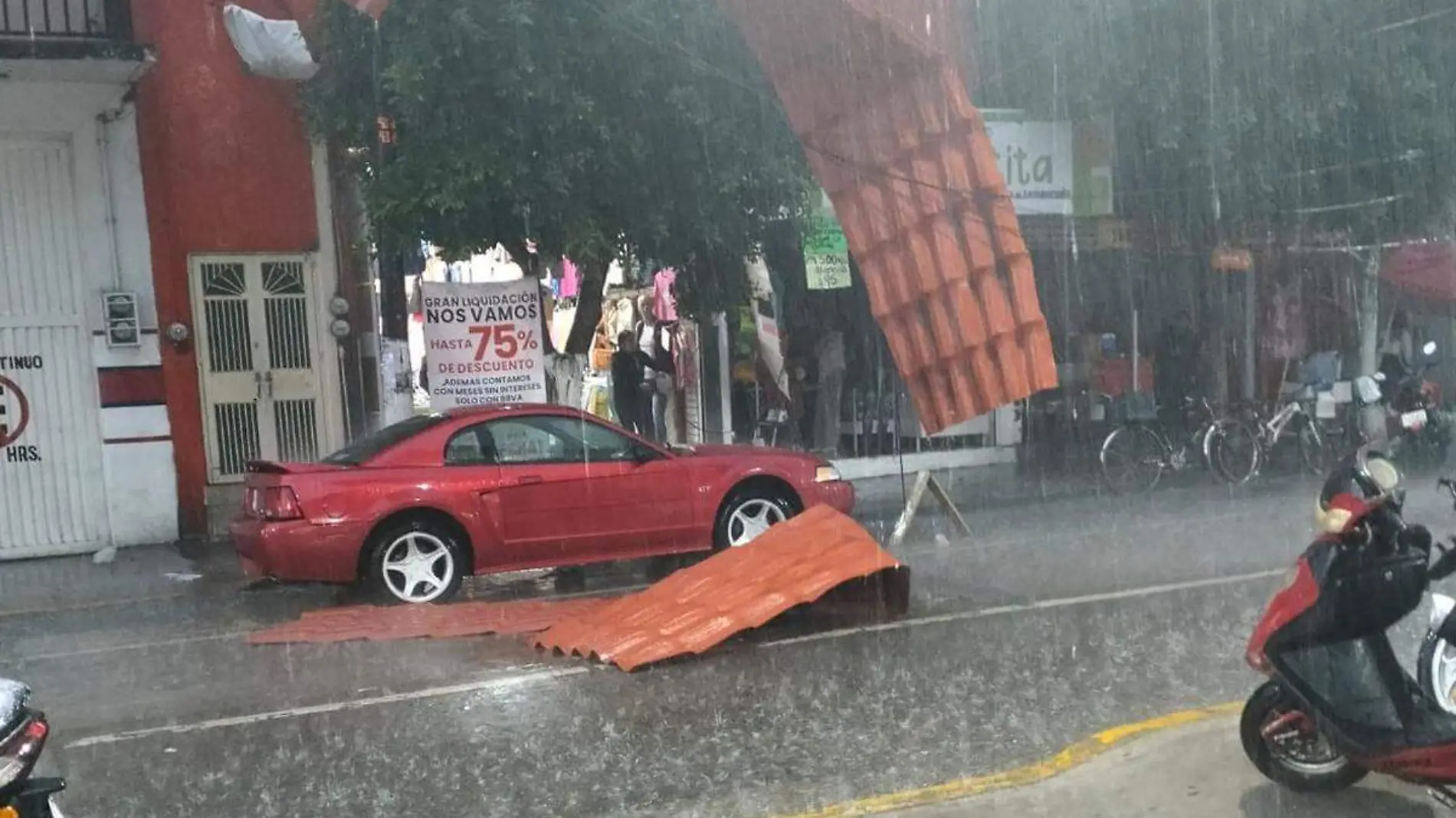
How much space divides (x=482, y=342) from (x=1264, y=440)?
8.81m

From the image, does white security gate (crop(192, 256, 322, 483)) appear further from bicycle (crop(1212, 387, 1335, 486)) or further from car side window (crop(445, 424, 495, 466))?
bicycle (crop(1212, 387, 1335, 486))

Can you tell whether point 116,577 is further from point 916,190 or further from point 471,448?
point 916,190

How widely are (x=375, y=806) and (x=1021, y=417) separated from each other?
14.0 m

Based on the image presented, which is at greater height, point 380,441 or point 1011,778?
point 380,441

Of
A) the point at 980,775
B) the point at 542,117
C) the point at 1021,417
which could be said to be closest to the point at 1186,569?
the point at 980,775

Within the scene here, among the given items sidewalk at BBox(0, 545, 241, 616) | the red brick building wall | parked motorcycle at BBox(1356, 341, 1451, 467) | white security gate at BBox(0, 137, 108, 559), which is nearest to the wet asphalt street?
sidewalk at BBox(0, 545, 241, 616)

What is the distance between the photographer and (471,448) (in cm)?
959

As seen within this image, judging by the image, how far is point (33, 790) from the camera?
366 cm

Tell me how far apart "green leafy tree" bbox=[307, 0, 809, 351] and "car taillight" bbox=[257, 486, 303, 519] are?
10.0 ft

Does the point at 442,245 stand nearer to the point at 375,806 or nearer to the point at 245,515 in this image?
the point at 245,515

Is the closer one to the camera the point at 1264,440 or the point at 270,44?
the point at 270,44

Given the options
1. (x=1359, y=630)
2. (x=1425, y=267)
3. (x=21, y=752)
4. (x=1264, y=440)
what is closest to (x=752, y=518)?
(x=1359, y=630)

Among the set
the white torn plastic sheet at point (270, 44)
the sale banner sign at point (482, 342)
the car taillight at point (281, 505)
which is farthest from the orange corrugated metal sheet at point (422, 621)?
the white torn plastic sheet at point (270, 44)

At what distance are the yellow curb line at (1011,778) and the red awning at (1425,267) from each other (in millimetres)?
15104
